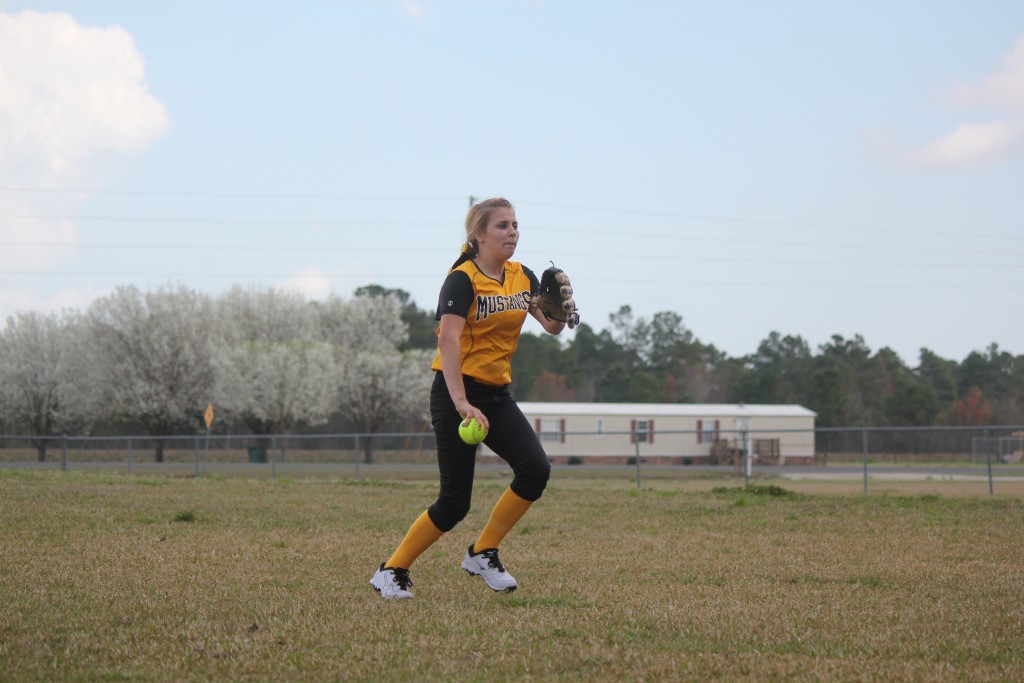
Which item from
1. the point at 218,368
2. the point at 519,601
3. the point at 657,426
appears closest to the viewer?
the point at 519,601

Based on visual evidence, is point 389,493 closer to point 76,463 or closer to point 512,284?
point 512,284

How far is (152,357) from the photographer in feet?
184

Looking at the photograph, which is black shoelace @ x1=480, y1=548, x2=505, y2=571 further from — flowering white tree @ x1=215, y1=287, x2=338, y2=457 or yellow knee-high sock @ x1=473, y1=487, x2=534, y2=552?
flowering white tree @ x1=215, y1=287, x2=338, y2=457

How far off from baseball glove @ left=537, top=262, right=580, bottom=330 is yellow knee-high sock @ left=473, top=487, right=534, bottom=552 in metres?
1.02

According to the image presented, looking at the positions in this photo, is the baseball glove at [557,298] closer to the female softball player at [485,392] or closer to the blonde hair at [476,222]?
the female softball player at [485,392]

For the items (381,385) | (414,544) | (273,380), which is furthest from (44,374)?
(414,544)

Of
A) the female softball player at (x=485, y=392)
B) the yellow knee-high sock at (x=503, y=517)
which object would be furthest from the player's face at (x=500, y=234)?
the yellow knee-high sock at (x=503, y=517)

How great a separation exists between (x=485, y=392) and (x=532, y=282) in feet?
2.49

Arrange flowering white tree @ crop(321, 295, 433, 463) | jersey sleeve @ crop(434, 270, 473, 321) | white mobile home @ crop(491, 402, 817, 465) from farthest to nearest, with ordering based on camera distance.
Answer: flowering white tree @ crop(321, 295, 433, 463), white mobile home @ crop(491, 402, 817, 465), jersey sleeve @ crop(434, 270, 473, 321)

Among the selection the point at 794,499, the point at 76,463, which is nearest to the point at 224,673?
the point at 794,499

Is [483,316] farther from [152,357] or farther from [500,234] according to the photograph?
[152,357]

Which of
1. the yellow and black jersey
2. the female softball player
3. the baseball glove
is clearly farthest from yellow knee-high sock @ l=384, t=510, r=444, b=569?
the baseball glove

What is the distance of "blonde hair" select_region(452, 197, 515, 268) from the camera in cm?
581

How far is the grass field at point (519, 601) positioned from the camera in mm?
3979
